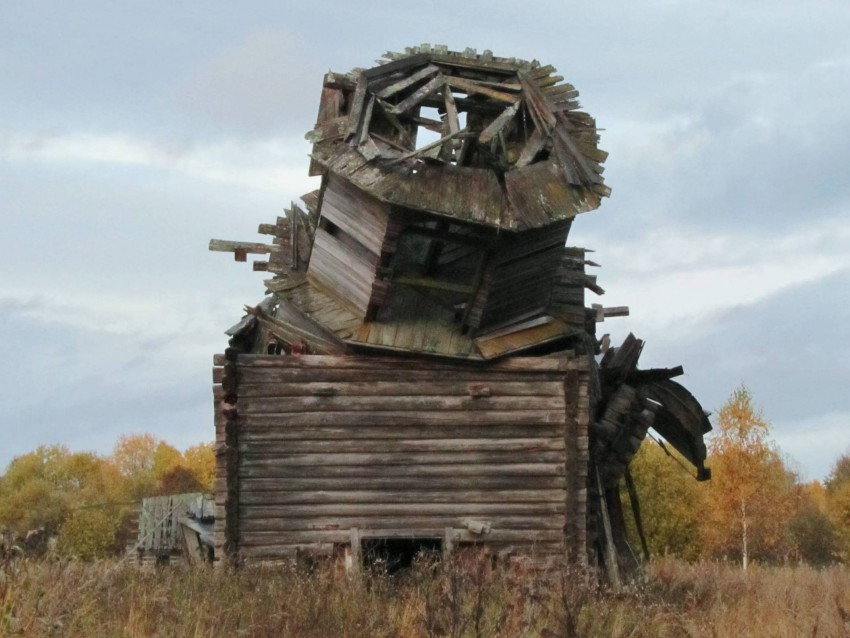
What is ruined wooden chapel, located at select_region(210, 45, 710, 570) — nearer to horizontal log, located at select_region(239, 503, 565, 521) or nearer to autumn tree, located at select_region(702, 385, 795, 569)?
horizontal log, located at select_region(239, 503, 565, 521)

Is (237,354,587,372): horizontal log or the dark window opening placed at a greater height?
(237,354,587,372): horizontal log

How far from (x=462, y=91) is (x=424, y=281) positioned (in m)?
2.57

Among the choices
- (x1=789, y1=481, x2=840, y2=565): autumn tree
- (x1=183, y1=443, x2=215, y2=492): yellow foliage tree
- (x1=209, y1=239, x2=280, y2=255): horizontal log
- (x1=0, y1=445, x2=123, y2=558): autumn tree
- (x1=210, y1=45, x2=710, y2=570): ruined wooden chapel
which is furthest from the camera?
(x1=183, y1=443, x2=215, y2=492): yellow foliage tree

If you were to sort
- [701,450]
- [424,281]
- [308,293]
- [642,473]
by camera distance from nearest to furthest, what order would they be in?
1. [424,281]
2. [308,293]
3. [701,450]
4. [642,473]

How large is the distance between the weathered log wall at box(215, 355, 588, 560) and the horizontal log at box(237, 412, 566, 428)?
0.04ft

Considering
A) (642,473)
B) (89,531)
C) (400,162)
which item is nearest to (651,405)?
(400,162)

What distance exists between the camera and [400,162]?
51.2ft

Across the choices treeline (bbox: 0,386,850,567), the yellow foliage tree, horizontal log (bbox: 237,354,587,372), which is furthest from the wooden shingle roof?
the yellow foliage tree

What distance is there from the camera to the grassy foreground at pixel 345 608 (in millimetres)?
10062

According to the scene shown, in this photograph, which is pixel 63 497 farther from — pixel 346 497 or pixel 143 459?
pixel 346 497

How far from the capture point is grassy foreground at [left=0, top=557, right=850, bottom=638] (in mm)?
10062

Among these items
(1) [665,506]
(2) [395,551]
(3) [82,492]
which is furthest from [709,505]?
(3) [82,492]

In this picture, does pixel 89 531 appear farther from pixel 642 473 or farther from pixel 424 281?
pixel 424 281

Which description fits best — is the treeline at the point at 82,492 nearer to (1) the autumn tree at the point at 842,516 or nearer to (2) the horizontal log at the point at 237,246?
(1) the autumn tree at the point at 842,516
